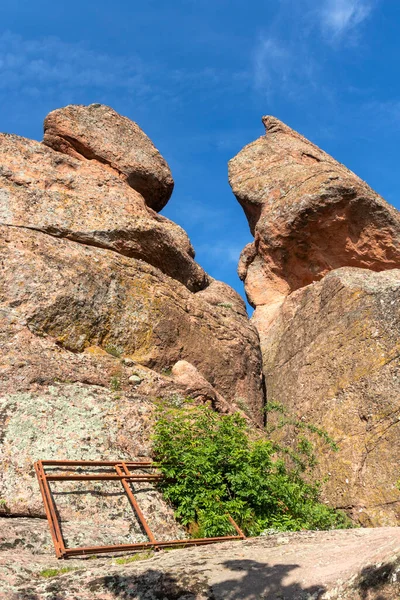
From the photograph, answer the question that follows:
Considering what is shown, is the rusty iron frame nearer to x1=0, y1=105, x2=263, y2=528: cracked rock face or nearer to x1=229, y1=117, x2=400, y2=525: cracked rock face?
x1=0, y1=105, x2=263, y2=528: cracked rock face

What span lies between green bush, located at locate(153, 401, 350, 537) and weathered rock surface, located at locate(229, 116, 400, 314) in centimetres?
1175

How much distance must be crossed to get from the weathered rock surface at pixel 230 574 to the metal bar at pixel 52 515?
178 millimetres

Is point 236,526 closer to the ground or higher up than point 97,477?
closer to the ground

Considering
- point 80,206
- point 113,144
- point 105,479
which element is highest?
point 113,144

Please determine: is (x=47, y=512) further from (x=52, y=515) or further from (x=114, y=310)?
(x=114, y=310)

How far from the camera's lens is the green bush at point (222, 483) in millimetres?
8367

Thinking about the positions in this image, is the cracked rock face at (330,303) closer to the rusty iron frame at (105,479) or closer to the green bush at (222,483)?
the green bush at (222,483)

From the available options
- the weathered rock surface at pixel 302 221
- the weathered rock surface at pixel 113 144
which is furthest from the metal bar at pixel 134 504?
the weathered rock surface at pixel 302 221

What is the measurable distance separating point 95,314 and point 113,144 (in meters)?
8.71

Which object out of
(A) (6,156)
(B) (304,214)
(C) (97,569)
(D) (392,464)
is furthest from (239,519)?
(B) (304,214)

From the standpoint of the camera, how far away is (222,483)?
8.95m

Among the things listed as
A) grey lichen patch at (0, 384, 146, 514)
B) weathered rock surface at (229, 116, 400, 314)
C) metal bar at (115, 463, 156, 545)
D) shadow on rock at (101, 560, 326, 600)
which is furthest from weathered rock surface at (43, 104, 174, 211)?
shadow on rock at (101, 560, 326, 600)

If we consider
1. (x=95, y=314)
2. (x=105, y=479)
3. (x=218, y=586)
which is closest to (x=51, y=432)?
(x=105, y=479)

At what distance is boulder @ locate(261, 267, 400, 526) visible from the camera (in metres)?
12.0
